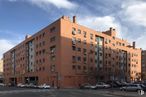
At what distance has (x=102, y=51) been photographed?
357 ft

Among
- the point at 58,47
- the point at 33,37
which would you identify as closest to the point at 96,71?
the point at 58,47

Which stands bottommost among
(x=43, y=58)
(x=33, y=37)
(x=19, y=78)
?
(x=19, y=78)

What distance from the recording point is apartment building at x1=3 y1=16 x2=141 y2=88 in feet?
291

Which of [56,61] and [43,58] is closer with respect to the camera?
[56,61]

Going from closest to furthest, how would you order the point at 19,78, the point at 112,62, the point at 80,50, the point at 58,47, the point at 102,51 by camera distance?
the point at 58,47 → the point at 80,50 → the point at 102,51 → the point at 112,62 → the point at 19,78

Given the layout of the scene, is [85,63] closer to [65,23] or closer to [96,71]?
[96,71]

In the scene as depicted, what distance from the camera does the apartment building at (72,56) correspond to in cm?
8881

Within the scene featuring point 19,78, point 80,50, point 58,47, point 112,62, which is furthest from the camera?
point 19,78

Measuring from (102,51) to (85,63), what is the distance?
14.5m

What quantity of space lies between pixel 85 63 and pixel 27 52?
35.4 metres

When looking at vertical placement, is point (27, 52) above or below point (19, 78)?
above

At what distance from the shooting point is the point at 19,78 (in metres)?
134

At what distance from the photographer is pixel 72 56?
9044 centimetres

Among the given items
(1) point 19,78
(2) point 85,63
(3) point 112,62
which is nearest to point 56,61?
(2) point 85,63
